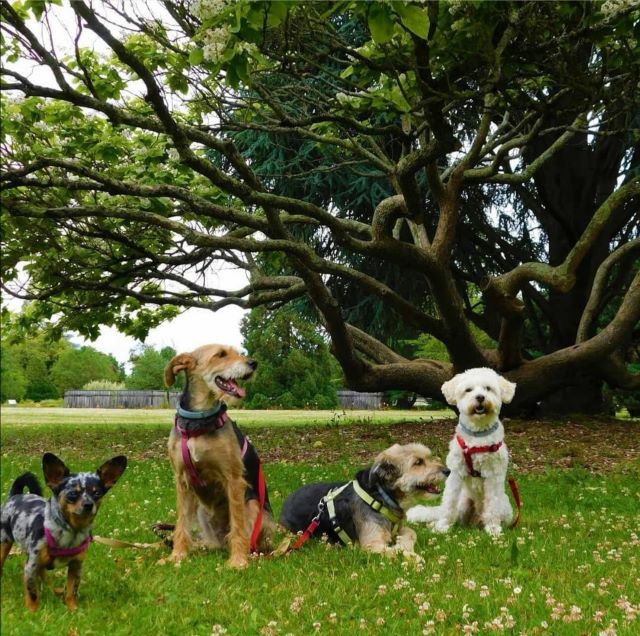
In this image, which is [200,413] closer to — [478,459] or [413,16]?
[478,459]

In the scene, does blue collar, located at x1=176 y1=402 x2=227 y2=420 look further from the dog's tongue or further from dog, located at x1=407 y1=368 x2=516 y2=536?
dog, located at x1=407 y1=368 x2=516 y2=536

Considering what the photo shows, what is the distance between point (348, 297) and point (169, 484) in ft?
40.5

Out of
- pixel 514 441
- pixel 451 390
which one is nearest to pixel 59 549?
pixel 451 390

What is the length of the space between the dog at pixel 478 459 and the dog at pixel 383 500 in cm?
107

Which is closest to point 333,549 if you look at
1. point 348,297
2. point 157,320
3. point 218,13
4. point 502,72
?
point 218,13

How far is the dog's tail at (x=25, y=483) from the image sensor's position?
3662 millimetres

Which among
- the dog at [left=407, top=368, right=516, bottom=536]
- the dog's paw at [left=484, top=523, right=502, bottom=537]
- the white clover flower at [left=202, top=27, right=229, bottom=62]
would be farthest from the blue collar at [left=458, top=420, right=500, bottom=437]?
the white clover flower at [left=202, top=27, right=229, bottom=62]

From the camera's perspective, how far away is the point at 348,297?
21.8 m

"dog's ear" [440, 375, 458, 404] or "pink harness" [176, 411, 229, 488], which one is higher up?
"dog's ear" [440, 375, 458, 404]

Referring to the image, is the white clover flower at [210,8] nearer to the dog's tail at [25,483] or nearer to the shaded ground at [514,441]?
the dog's tail at [25,483]

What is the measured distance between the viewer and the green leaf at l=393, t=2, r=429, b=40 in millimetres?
5133

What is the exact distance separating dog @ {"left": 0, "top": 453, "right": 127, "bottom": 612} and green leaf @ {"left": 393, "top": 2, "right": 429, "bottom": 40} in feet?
12.2

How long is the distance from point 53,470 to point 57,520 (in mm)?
341

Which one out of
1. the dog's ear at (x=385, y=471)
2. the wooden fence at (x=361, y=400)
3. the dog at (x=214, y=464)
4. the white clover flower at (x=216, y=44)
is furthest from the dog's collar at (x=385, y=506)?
the wooden fence at (x=361, y=400)
